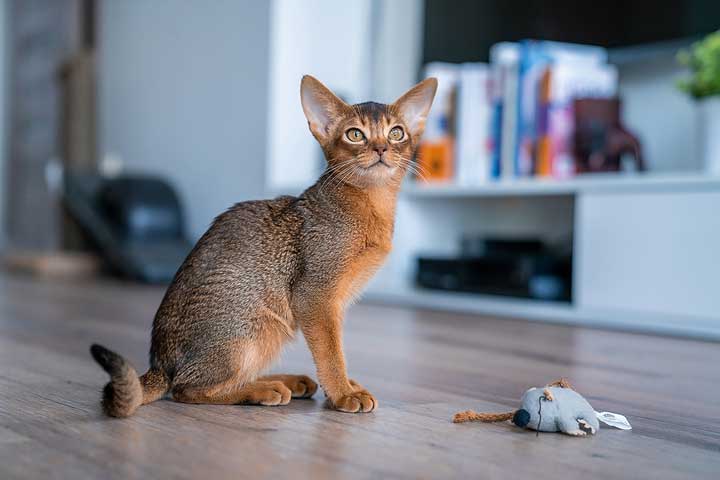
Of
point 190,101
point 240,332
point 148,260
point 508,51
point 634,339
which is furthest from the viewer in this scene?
point 190,101

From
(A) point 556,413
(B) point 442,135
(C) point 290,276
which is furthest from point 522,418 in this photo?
(B) point 442,135

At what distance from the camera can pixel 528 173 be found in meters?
2.86

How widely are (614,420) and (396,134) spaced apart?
0.54 m

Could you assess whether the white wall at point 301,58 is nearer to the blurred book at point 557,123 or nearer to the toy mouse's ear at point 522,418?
the blurred book at point 557,123

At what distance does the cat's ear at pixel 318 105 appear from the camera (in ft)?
4.28

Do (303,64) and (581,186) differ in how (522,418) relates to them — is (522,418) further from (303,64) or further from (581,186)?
(303,64)

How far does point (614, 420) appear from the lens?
3.84 ft

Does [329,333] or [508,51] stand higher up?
[508,51]

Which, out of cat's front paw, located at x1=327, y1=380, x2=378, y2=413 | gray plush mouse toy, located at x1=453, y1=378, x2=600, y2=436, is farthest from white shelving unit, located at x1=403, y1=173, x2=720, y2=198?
cat's front paw, located at x1=327, y1=380, x2=378, y2=413

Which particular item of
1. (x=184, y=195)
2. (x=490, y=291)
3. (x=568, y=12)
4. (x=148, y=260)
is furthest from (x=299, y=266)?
(x=184, y=195)

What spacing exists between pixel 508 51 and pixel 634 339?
1.37m

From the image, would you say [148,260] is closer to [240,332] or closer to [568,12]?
[568,12]

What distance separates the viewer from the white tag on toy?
116 centimetres

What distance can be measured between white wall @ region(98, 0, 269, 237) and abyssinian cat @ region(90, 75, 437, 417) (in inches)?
94.0
